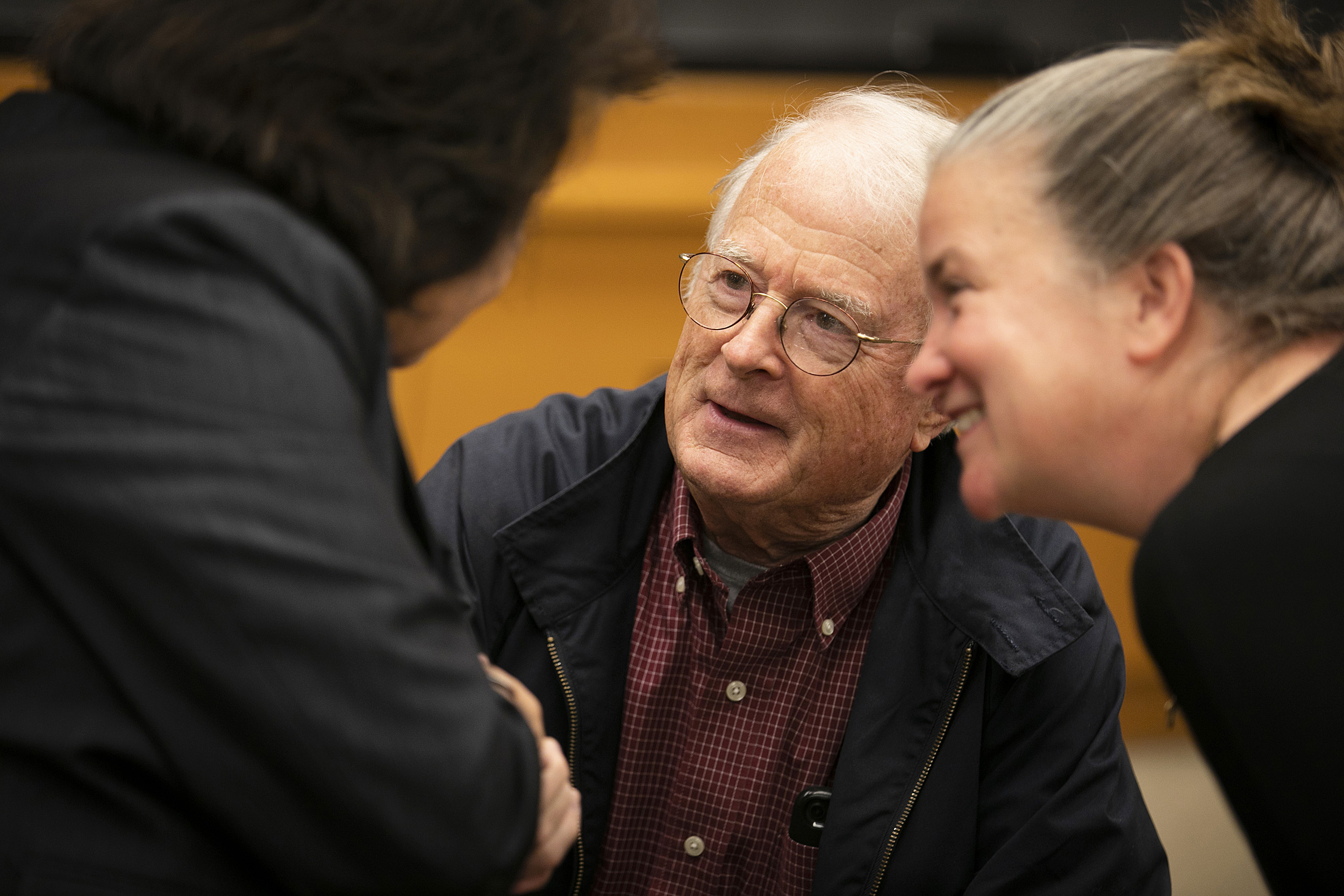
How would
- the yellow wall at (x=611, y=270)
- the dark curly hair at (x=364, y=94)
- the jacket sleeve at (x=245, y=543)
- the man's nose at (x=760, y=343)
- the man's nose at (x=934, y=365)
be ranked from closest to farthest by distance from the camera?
1. the jacket sleeve at (x=245, y=543)
2. the dark curly hair at (x=364, y=94)
3. the man's nose at (x=934, y=365)
4. the man's nose at (x=760, y=343)
5. the yellow wall at (x=611, y=270)

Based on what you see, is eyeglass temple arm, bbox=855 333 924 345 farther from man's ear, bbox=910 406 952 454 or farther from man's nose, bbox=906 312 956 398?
man's nose, bbox=906 312 956 398

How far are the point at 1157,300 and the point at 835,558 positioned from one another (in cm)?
64

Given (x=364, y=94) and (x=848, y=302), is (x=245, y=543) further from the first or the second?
(x=848, y=302)

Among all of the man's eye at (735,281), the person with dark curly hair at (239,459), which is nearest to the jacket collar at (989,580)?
Answer: the man's eye at (735,281)

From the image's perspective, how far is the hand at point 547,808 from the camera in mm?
908

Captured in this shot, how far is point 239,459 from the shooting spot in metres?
0.68

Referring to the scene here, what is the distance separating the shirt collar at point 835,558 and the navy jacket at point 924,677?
0.03 metres

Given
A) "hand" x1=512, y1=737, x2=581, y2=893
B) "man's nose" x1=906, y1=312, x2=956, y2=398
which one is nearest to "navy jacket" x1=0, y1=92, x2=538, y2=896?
"hand" x1=512, y1=737, x2=581, y2=893

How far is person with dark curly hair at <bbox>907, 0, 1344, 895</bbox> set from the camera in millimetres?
959

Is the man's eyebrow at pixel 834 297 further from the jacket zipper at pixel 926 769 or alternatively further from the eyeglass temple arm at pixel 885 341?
the jacket zipper at pixel 926 769

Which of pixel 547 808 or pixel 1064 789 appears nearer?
pixel 547 808

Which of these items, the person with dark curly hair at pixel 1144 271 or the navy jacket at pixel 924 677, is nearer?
the person with dark curly hair at pixel 1144 271

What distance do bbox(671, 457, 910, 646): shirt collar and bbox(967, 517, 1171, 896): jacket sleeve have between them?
0.21 m

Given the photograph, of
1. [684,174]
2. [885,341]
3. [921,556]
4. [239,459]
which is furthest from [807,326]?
[684,174]
